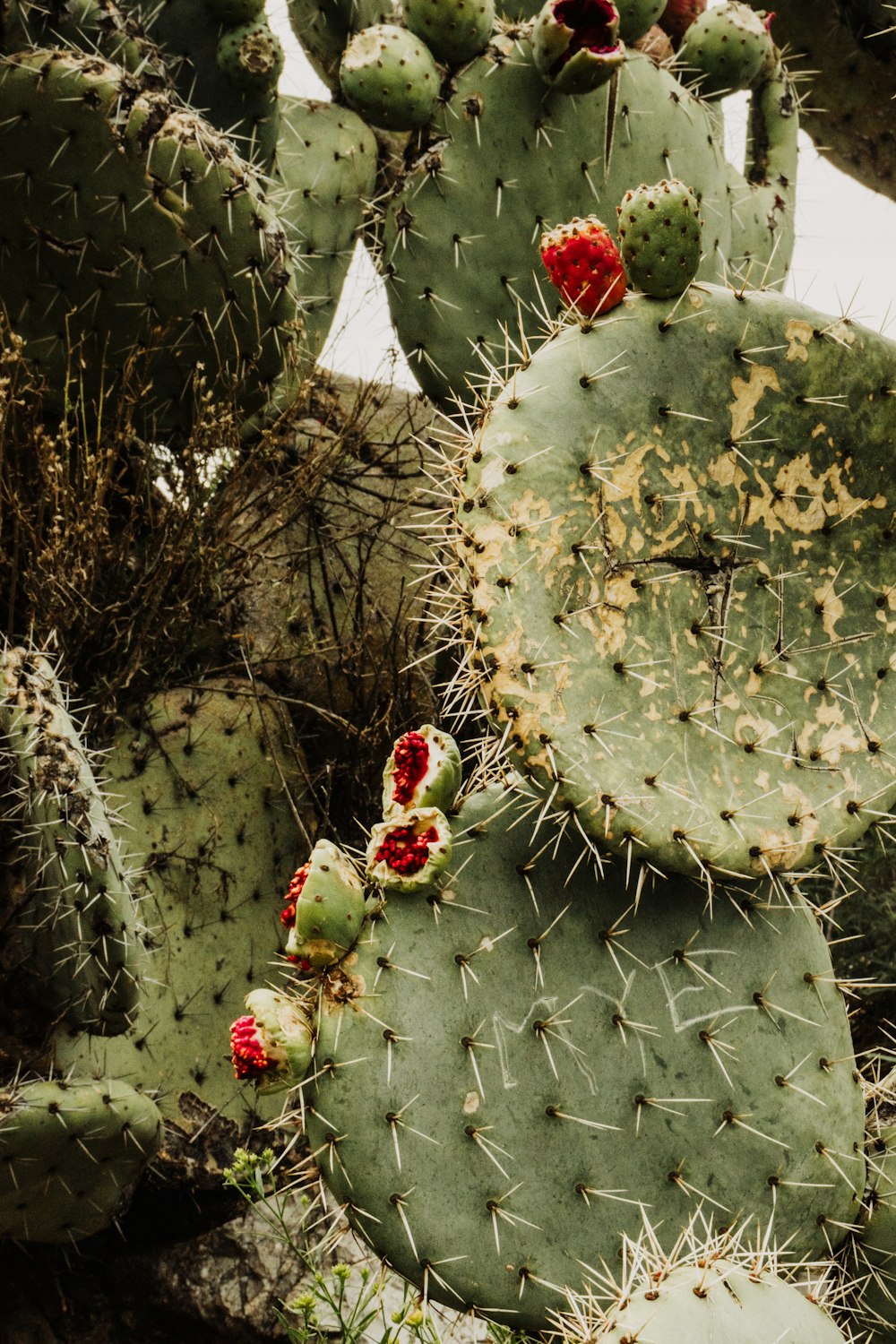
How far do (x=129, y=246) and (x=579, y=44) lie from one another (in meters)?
0.88

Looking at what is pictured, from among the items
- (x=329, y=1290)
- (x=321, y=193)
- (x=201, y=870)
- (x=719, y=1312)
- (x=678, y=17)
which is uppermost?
(x=678, y=17)

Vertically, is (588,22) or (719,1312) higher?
(588,22)

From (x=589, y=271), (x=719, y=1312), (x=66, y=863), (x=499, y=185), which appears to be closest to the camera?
(x=719, y=1312)

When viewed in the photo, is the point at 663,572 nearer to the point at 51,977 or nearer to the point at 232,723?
the point at 51,977

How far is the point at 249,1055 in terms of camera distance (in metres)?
1.42

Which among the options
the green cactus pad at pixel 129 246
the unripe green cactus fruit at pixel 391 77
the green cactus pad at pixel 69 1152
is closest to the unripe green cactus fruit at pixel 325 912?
the green cactus pad at pixel 69 1152

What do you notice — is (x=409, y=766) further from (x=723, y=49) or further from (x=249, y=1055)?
(x=723, y=49)

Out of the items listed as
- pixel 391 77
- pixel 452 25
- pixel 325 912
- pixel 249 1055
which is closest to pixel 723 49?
pixel 452 25

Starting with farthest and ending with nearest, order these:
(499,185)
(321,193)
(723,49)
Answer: (321,193) < (723,49) < (499,185)

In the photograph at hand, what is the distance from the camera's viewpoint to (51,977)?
1.90 meters

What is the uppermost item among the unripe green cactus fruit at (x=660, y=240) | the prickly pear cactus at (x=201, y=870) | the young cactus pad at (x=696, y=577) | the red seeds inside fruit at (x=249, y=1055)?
the unripe green cactus fruit at (x=660, y=240)

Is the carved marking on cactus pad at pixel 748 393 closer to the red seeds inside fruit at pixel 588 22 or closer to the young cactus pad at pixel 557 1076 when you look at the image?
the young cactus pad at pixel 557 1076

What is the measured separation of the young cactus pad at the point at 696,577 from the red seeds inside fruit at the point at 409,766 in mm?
196

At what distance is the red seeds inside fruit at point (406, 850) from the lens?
1.49m
